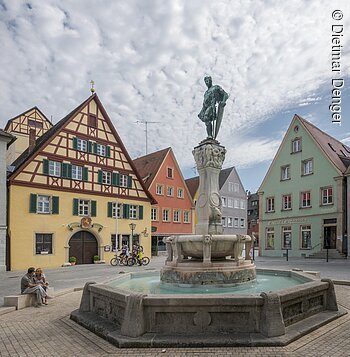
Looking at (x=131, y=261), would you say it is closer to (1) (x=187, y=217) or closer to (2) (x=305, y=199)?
(1) (x=187, y=217)

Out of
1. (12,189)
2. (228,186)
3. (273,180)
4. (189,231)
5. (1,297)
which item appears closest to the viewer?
(1,297)

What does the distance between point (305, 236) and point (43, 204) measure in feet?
75.2

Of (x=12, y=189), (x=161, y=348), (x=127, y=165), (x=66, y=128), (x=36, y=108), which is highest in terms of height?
(x=36, y=108)

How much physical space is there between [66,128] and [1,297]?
690 inches

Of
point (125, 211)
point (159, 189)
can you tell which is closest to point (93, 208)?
point (125, 211)

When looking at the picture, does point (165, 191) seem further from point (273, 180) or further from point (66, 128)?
point (66, 128)

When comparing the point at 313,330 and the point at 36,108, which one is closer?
the point at 313,330

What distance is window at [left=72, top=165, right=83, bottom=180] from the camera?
28.5 metres

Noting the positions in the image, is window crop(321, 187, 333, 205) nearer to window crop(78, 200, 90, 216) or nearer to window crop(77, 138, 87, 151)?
window crop(78, 200, 90, 216)

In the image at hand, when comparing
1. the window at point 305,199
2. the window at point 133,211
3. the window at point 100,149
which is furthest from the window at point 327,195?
the window at point 100,149

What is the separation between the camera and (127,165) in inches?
1291

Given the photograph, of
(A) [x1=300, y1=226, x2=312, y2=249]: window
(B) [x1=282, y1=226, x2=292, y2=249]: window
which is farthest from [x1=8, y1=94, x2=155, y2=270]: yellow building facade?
(A) [x1=300, y1=226, x2=312, y2=249]: window

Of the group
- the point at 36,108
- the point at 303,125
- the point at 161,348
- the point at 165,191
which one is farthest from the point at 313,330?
the point at 36,108

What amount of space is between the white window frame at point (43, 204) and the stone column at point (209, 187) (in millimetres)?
17149
